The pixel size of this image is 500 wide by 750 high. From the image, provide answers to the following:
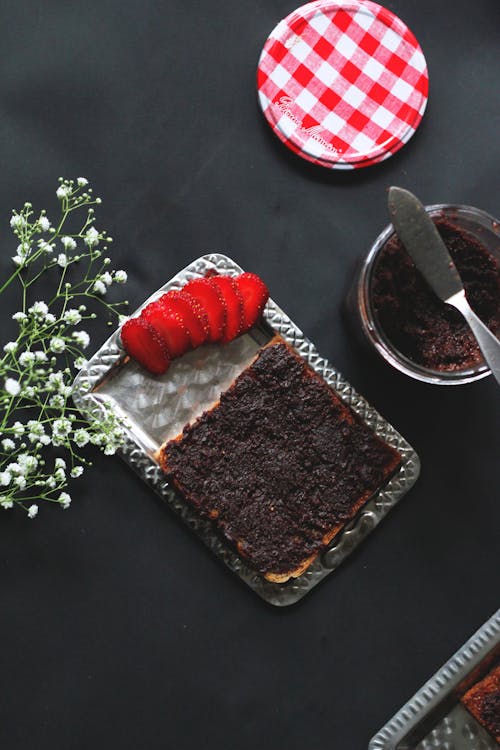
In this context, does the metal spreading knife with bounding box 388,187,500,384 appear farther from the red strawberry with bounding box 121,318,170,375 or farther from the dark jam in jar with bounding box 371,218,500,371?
the red strawberry with bounding box 121,318,170,375

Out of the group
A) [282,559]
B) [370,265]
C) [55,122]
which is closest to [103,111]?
[55,122]

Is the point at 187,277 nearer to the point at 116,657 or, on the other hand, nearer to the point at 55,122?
the point at 55,122

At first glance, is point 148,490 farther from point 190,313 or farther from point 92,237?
point 92,237

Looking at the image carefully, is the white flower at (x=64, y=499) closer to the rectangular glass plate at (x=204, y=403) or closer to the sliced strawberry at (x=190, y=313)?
the rectangular glass plate at (x=204, y=403)

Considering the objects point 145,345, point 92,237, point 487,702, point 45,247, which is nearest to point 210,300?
point 145,345

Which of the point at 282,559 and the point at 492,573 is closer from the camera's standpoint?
the point at 282,559

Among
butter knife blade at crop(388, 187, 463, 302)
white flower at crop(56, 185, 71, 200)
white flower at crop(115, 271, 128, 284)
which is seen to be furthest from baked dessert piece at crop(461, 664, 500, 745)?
white flower at crop(56, 185, 71, 200)
